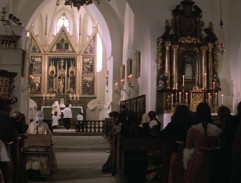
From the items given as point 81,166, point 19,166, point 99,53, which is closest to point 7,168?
point 19,166

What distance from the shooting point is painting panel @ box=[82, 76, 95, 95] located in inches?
1124

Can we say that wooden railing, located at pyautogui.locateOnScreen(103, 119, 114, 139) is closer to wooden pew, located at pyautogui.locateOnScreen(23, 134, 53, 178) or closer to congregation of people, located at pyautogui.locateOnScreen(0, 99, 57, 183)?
congregation of people, located at pyautogui.locateOnScreen(0, 99, 57, 183)

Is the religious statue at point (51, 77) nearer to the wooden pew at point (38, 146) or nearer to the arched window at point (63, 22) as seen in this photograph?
the arched window at point (63, 22)

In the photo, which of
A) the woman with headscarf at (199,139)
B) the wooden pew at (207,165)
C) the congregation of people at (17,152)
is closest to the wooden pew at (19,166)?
the congregation of people at (17,152)

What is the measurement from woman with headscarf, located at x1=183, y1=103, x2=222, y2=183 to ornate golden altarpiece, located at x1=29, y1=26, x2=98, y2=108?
23.6 meters

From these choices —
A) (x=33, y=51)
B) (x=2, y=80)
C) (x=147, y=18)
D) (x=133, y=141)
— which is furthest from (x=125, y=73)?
(x=133, y=141)

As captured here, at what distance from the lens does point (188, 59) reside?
42.7ft

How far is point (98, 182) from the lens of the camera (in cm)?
687

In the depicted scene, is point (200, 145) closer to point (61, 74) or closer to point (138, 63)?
point (138, 63)

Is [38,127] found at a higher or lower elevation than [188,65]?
lower

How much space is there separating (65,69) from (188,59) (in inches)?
665

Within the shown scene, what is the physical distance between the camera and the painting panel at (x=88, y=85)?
28547 mm

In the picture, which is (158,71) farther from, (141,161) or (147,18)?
(141,161)

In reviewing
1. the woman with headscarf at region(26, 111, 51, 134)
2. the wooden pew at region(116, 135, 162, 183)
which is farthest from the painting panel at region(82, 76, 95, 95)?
the wooden pew at region(116, 135, 162, 183)
